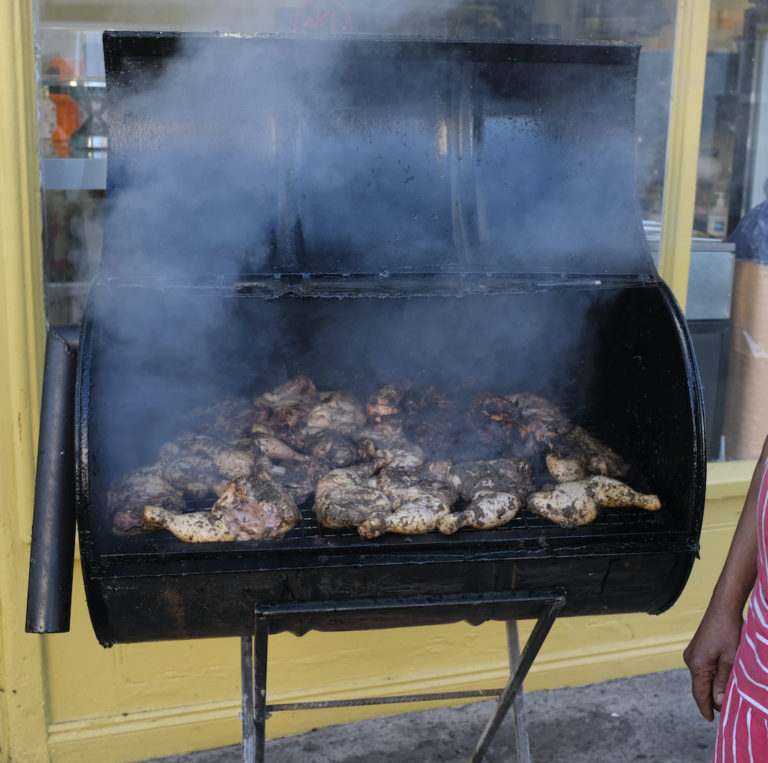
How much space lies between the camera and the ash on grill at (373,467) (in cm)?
234

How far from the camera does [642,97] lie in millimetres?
3641

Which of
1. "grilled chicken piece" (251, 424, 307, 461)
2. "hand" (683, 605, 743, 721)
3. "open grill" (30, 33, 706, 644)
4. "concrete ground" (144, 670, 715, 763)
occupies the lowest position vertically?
"concrete ground" (144, 670, 715, 763)

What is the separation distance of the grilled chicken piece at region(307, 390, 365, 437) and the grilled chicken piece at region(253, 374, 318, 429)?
0.11ft

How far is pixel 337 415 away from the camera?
2906mm

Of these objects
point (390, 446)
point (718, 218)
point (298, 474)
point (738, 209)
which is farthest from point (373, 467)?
point (738, 209)

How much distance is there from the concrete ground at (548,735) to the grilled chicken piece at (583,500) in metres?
1.50

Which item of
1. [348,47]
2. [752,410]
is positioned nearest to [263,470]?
[348,47]

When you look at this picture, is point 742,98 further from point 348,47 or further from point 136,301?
point 136,301

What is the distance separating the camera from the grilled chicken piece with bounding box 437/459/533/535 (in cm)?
238

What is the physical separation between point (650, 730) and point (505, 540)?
1928 millimetres

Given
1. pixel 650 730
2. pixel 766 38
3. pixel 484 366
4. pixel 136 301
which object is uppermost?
pixel 766 38

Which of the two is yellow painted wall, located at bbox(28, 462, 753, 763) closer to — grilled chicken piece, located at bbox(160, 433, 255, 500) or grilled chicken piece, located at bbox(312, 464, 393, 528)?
grilled chicken piece, located at bbox(160, 433, 255, 500)

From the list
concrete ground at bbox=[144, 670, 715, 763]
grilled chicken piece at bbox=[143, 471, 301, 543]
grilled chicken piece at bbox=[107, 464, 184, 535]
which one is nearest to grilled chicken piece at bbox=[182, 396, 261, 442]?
grilled chicken piece at bbox=[107, 464, 184, 535]

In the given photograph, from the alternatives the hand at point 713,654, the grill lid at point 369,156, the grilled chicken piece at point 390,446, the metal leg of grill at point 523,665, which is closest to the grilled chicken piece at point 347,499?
the grilled chicken piece at point 390,446
